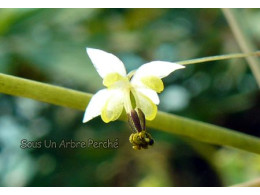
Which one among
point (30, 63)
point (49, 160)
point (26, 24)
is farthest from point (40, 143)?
point (26, 24)

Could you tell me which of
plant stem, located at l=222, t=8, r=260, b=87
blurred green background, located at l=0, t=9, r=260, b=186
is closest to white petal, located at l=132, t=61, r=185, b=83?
plant stem, located at l=222, t=8, r=260, b=87

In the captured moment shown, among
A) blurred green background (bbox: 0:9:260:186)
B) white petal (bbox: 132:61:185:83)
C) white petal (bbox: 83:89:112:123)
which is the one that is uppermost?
white petal (bbox: 132:61:185:83)

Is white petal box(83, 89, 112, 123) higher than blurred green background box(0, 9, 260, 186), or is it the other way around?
white petal box(83, 89, 112, 123)

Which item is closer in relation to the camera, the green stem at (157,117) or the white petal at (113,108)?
the green stem at (157,117)

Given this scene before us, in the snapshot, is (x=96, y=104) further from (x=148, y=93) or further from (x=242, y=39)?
(x=242, y=39)

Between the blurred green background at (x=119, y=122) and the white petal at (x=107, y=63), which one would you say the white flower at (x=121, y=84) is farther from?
the blurred green background at (x=119, y=122)

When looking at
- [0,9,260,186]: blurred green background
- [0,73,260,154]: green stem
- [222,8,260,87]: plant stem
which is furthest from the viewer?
[0,9,260,186]: blurred green background

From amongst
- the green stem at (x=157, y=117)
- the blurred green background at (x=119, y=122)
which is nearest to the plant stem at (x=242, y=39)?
the green stem at (x=157, y=117)

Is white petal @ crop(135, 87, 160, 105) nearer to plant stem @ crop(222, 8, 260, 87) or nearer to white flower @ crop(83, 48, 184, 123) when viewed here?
white flower @ crop(83, 48, 184, 123)
